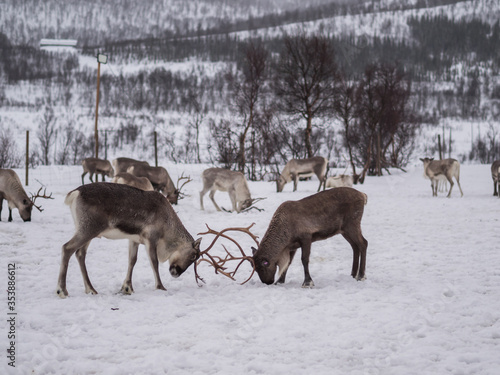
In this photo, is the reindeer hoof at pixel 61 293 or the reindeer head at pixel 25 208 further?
the reindeer head at pixel 25 208

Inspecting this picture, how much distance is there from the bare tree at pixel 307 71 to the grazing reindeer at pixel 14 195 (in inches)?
805

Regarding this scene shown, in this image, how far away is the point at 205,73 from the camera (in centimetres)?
10831

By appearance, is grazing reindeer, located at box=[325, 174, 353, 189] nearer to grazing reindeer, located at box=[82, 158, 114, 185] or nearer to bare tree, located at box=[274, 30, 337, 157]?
bare tree, located at box=[274, 30, 337, 157]

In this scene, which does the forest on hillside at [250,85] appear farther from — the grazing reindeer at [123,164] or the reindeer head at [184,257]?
the reindeer head at [184,257]

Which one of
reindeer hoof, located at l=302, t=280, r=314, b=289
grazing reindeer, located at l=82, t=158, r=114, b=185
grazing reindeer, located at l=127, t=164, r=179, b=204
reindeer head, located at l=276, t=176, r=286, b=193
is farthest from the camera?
reindeer head, located at l=276, t=176, r=286, b=193

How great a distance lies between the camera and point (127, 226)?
5051 mm

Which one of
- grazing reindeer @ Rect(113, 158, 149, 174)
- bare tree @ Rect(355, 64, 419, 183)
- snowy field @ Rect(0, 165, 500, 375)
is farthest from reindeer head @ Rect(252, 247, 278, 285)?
bare tree @ Rect(355, 64, 419, 183)

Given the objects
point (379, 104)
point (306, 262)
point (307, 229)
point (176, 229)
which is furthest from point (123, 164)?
point (379, 104)

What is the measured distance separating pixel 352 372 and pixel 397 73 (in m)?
33.1

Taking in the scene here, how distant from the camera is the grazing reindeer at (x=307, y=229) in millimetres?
5645

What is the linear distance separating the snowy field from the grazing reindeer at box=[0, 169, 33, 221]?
200cm

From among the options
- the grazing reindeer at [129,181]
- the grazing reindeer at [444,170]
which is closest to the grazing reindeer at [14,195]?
the grazing reindeer at [129,181]

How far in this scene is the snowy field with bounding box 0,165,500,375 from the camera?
3.35 metres

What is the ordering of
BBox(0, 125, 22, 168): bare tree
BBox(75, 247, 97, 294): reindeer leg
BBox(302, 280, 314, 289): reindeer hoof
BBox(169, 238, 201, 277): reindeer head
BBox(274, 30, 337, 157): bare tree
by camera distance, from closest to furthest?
BBox(75, 247, 97, 294): reindeer leg, BBox(169, 238, 201, 277): reindeer head, BBox(302, 280, 314, 289): reindeer hoof, BBox(0, 125, 22, 168): bare tree, BBox(274, 30, 337, 157): bare tree
